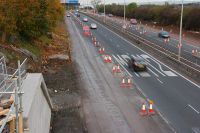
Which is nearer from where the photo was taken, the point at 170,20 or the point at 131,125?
the point at 131,125

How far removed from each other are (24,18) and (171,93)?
19.0 metres

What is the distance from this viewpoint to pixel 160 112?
910 inches

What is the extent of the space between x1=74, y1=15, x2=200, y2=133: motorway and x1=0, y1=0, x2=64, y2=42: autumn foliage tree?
367 inches

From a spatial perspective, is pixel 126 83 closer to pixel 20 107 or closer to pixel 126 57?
pixel 126 57

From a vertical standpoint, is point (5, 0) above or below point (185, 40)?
above

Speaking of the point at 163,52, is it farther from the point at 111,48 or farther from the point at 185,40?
the point at 185,40

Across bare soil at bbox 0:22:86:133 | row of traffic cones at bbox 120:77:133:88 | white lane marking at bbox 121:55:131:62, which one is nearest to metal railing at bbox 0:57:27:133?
bare soil at bbox 0:22:86:133

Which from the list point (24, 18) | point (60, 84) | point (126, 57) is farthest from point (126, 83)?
point (24, 18)

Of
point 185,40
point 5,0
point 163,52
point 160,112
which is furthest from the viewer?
point 185,40

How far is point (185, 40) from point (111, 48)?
1744 centimetres

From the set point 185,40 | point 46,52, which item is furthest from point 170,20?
point 46,52

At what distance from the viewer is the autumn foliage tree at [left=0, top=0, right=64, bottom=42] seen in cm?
3609

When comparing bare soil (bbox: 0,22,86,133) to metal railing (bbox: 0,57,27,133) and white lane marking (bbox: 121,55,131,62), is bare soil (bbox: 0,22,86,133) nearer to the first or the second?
metal railing (bbox: 0,57,27,133)

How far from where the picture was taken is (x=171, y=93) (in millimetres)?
28047
